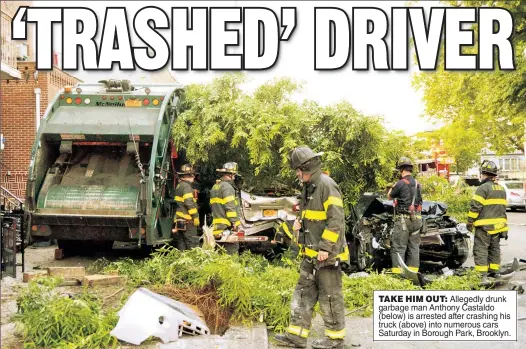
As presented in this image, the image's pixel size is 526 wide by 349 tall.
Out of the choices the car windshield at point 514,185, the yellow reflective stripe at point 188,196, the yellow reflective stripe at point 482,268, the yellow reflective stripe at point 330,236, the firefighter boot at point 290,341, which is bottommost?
the firefighter boot at point 290,341

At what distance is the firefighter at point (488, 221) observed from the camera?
8.14 m

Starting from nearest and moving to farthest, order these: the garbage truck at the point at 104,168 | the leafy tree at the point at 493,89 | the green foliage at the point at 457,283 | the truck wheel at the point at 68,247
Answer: the green foliage at the point at 457,283, the garbage truck at the point at 104,168, the truck wheel at the point at 68,247, the leafy tree at the point at 493,89

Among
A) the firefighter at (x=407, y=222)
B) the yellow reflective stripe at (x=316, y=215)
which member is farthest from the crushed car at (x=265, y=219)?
the yellow reflective stripe at (x=316, y=215)

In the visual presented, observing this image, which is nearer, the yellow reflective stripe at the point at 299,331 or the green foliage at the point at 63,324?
the green foliage at the point at 63,324

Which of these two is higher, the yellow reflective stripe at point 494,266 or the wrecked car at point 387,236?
the wrecked car at point 387,236

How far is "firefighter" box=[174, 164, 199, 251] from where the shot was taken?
8609 millimetres

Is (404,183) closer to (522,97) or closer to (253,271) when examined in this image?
(253,271)

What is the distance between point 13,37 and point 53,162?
2.41m

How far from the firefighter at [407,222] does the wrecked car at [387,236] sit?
0.33 m

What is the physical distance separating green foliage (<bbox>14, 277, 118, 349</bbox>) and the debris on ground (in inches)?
4.7

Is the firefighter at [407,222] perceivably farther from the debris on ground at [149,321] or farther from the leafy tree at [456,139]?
the leafy tree at [456,139]

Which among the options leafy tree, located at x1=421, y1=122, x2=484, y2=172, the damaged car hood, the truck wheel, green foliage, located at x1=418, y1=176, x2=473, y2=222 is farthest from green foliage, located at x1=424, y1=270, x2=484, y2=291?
leafy tree, located at x1=421, y1=122, x2=484, y2=172
